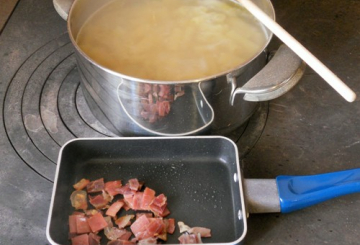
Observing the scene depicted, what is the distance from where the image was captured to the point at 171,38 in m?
0.82

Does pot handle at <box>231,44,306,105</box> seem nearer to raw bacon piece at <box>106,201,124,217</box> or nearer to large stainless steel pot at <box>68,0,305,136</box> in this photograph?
large stainless steel pot at <box>68,0,305,136</box>

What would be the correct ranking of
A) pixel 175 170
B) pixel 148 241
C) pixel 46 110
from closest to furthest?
pixel 148 241 → pixel 175 170 → pixel 46 110

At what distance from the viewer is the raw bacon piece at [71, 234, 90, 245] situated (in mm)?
596

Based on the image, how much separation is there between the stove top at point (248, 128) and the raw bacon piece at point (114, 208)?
95mm

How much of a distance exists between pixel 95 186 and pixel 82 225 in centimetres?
7

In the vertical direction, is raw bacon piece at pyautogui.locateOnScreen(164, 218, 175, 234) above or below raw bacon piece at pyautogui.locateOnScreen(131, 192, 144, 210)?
below

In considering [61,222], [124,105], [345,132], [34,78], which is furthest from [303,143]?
[34,78]

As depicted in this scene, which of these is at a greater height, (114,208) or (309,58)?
(309,58)

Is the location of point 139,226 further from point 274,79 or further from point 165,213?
point 274,79

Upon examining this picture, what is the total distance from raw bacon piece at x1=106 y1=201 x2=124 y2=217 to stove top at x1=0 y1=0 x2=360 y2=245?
10 centimetres

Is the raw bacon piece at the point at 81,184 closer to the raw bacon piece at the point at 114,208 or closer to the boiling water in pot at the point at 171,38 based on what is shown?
the raw bacon piece at the point at 114,208

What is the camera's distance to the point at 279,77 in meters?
0.65

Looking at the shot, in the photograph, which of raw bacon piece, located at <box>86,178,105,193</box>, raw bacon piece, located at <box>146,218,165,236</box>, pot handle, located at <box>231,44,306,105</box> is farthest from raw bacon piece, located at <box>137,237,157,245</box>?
pot handle, located at <box>231,44,306,105</box>

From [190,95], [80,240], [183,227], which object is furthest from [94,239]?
[190,95]
